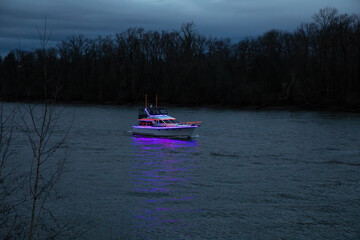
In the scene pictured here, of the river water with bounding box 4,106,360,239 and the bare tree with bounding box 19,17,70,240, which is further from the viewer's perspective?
the river water with bounding box 4,106,360,239

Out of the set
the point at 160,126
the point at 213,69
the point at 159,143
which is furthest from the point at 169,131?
the point at 213,69

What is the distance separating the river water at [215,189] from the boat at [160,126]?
210cm

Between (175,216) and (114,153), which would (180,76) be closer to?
(114,153)

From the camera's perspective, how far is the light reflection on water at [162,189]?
1530 cm

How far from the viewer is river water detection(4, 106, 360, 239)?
15.0 metres

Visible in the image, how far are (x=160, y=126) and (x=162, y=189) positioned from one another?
68.5 ft

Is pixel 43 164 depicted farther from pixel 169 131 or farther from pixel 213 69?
pixel 213 69

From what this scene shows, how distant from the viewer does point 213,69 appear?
92875 millimetres

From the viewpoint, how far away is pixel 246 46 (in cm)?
10375

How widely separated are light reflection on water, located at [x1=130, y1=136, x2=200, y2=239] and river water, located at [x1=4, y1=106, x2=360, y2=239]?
0.13 feet

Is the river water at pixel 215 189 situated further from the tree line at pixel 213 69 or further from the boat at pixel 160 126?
the tree line at pixel 213 69

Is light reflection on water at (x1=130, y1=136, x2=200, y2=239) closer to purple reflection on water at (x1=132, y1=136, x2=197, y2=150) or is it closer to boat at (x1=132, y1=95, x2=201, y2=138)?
purple reflection on water at (x1=132, y1=136, x2=197, y2=150)

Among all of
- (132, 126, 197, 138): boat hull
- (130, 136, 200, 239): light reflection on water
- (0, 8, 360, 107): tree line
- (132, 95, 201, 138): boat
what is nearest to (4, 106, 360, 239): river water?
(130, 136, 200, 239): light reflection on water

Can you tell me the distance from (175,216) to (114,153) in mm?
15946
